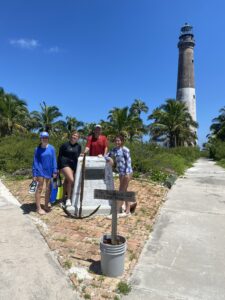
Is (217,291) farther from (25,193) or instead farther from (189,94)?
(189,94)

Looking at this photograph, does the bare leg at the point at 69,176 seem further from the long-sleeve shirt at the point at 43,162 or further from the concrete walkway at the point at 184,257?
the concrete walkway at the point at 184,257

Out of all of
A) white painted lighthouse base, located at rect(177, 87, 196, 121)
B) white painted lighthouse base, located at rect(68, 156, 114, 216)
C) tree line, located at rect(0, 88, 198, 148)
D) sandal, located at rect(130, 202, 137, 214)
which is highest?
white painted lighthouse base, located at rect(177, 87, 196, 121)

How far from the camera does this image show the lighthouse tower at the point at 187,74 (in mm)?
45656

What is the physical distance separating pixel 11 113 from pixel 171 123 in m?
17.6

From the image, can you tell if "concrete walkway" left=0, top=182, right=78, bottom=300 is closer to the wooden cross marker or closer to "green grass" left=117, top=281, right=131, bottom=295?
"green grass" left=117, top=281, right=131, bottom=295

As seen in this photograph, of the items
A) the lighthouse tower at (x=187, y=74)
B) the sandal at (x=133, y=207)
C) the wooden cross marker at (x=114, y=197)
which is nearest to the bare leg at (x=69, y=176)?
the sandal at (x=133, y=207)

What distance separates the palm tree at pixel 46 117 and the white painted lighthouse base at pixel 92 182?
33.5m

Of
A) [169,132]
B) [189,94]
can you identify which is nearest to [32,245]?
[169,132]

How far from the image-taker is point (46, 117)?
40.1m

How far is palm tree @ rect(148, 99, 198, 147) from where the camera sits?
124ft

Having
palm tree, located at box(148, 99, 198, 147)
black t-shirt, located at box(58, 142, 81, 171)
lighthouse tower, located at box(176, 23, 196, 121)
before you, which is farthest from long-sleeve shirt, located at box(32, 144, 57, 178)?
lighthouse tower, located at box(176, 23, 196, 121)

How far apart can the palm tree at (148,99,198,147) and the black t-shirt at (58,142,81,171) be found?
103 ft

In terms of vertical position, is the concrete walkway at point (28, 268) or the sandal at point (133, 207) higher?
the sandal at point (133, 207)

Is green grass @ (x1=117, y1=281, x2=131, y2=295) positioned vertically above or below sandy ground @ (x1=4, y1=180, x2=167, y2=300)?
below
